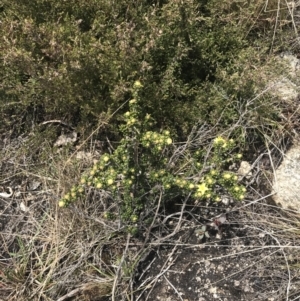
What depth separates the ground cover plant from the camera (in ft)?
8.16

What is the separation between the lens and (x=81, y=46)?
266 cm

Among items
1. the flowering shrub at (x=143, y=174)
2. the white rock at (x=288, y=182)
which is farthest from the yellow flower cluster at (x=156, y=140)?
the white rock at (x=288, y=182)

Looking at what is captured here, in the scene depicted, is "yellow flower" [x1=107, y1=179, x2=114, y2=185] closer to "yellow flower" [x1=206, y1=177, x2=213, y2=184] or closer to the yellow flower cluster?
the yellow flower cluster

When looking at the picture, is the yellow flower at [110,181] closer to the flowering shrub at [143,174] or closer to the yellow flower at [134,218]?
the flowering shrub at [143,174]

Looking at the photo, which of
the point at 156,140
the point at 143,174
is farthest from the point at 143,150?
the point at 156,140

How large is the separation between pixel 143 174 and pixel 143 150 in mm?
239

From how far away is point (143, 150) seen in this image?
2.68 m

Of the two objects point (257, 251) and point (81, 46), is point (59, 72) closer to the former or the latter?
point (81, 46)

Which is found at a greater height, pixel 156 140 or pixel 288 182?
pixel 156 140

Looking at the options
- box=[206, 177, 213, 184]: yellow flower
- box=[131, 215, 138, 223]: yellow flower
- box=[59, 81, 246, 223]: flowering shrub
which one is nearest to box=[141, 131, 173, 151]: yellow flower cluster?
box=[59, 81, 246, 223]: flowering shrub

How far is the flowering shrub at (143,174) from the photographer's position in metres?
2.29

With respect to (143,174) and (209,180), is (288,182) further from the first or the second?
(143,174)

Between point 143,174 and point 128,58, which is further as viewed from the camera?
point 128,58

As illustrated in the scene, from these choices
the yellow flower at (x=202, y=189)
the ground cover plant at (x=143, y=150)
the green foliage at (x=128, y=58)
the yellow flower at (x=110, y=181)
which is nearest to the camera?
the yellow flower at (x=110, y=181)
